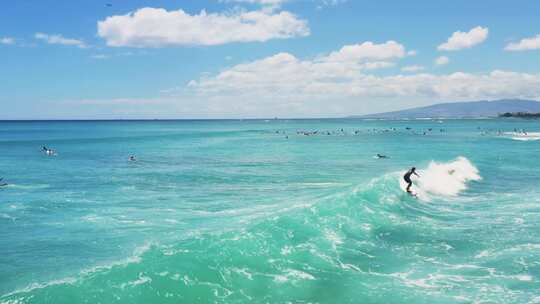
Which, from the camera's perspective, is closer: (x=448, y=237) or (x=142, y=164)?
(x=448, y=237)

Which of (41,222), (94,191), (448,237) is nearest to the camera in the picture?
(448,237)

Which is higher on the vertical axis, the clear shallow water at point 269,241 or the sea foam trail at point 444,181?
the sea foam trail at point 444,181

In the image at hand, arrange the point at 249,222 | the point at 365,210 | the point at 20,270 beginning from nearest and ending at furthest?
the point at 20,270 → the point at 249,222 → the point at 365,210

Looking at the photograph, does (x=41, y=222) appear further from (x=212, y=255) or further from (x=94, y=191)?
(x=212, y=255)

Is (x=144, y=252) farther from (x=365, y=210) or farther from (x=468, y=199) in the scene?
(x=468, y=199)

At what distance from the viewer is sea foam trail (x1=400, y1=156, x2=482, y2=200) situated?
35594 millimetres

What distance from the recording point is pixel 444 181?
39.8 metres

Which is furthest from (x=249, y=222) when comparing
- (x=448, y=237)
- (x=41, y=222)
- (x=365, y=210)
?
(x=41, y=222)

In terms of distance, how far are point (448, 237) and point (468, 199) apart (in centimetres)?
1151

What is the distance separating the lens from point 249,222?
24.2 m

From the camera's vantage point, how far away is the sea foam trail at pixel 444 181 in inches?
1401

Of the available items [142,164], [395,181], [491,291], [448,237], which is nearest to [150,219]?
[448,237]

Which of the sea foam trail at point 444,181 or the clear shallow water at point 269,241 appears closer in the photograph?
the clear shallow water at point 269,241

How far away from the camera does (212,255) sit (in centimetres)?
1852
